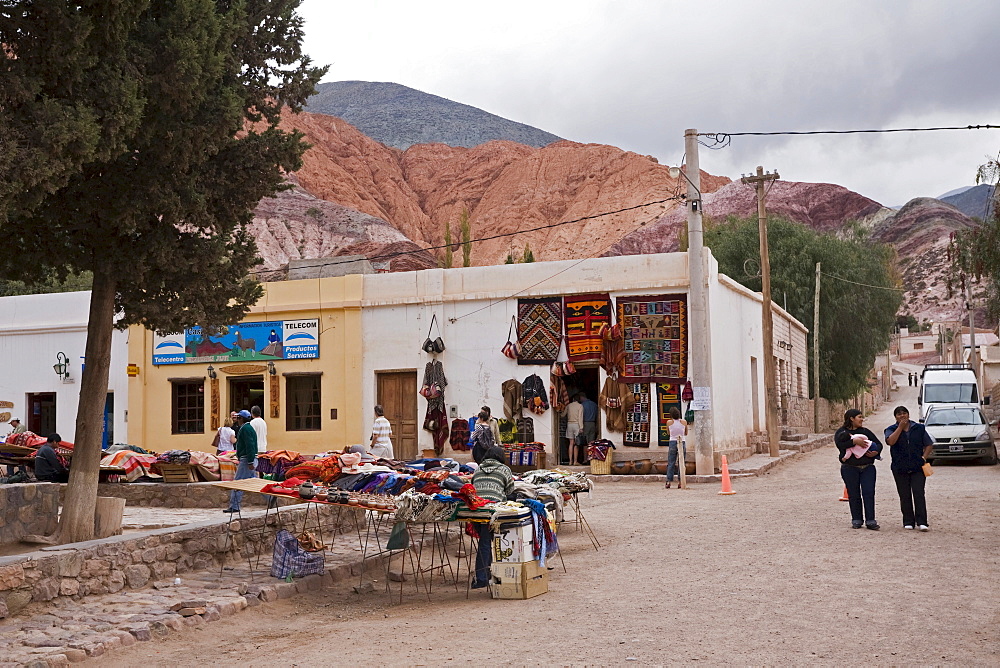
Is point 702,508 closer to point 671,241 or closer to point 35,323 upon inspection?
point 35,323

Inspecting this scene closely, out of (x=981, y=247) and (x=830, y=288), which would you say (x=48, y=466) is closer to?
(x=981, y=247)

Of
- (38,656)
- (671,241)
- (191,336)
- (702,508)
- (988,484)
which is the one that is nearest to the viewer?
(38,656)

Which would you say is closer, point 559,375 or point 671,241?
point 559,375

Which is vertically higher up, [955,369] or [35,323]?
[35,323]

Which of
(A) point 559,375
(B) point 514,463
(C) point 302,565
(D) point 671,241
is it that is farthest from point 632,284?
(D) point 671,241

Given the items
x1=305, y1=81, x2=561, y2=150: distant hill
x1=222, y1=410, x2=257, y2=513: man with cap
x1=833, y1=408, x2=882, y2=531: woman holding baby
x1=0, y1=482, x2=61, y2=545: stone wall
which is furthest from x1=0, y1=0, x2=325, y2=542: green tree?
x1=305, y1=81, x2=561, y2=150: distant hill

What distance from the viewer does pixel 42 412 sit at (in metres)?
27.4

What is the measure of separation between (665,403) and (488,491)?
1300 centimetres

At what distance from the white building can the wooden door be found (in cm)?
773

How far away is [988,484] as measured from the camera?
674 inches

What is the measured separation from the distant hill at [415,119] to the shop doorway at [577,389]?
383 feet

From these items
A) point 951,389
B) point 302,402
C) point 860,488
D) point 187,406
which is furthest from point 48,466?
point 951,389

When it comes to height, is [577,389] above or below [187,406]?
above

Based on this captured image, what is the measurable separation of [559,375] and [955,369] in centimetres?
1284
